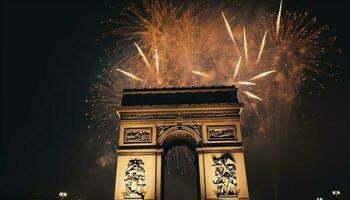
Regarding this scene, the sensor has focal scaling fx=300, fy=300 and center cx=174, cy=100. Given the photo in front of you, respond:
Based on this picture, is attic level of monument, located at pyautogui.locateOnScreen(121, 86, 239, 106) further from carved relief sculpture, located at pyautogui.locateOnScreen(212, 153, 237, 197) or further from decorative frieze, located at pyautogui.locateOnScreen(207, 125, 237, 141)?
carved relief sculpture, located at pyautogui.locateOnScreen(212, 153, 237, 197)

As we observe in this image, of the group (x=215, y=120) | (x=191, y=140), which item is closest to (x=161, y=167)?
(x=191, y=140)

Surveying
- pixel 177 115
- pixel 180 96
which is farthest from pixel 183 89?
pixel 177 115

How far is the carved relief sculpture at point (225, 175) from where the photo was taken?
14.4 meters

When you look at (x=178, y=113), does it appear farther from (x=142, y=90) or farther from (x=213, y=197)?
(x=213, y=197)

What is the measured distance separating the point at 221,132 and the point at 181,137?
2.43m

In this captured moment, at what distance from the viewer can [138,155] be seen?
51.1 ft

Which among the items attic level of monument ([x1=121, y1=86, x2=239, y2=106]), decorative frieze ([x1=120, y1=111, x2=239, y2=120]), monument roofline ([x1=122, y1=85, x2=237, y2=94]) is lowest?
decorative frieze ([x1=120, y1=111, x2=239, y2=120])

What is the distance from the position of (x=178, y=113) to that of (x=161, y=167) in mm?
3069

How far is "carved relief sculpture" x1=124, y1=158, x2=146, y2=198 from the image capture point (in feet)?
47.6

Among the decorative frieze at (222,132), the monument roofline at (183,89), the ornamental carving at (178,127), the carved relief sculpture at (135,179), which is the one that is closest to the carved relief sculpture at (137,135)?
the ornamental carving at (178,127)

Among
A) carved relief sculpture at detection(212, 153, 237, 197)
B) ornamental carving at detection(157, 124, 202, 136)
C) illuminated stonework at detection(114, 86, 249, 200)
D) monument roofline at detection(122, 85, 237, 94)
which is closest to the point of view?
carved relief sculpture at detection(212, 153, 237, 197)

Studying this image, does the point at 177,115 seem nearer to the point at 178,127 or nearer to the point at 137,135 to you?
the point at 178,127

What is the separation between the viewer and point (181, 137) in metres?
17.2

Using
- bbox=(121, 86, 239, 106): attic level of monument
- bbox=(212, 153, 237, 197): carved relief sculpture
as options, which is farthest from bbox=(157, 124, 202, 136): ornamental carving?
bbox=(212, 153, 237, 197): carved relief sculpture
